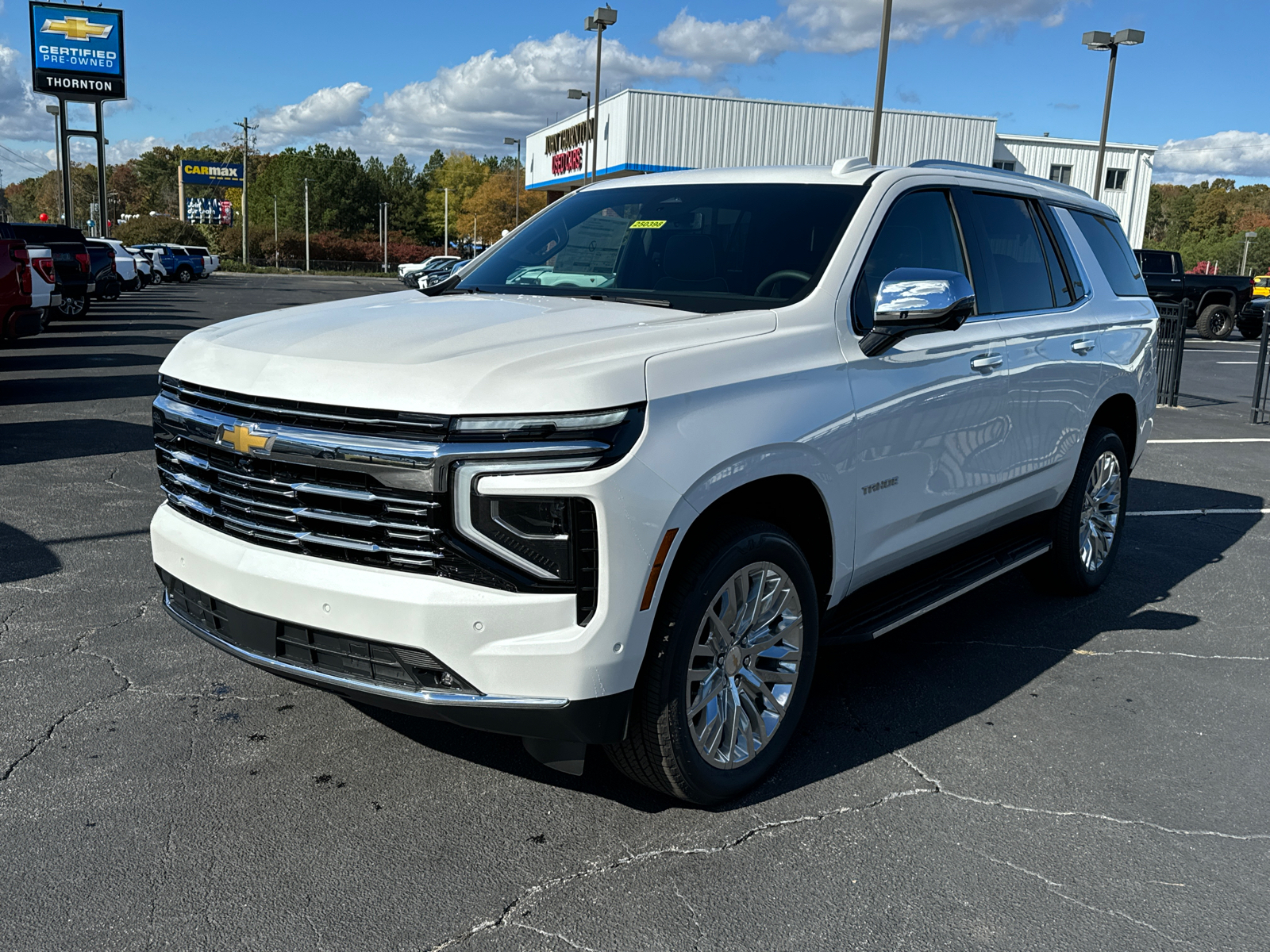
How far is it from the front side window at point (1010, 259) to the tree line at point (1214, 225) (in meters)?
141

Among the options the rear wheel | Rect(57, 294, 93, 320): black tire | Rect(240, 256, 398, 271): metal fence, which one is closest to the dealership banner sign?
Rect(240, 256, 398, 271): metal fence

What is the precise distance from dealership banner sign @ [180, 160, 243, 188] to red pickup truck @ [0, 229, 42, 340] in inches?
4110

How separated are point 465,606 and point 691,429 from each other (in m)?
0.78

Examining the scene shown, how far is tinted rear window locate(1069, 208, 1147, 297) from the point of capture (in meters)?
5.83

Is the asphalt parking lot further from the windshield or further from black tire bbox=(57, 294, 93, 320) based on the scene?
black tire bbox=(57, 294, 93, 320)

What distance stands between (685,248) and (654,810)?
2.15 metres

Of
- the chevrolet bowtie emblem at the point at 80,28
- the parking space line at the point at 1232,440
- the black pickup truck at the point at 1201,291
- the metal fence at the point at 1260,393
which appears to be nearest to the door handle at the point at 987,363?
the parking space line at the point at 1232,440

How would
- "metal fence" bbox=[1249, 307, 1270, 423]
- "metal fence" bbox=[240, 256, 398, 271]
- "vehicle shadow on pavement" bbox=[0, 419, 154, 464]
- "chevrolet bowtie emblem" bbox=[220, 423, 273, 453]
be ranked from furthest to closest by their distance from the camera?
"metal fence" bbox=[240, 256, 398, 271] < "metal fence" bbox=[1249, 307, 1270, 423] < "vehicle shadow on pavement" bbox=[0, 419, 154, 464] < "chevrolet bowtie emblem" bbox=[220, 423, 273, 453]

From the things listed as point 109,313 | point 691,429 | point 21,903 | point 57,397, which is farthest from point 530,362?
point 109,313

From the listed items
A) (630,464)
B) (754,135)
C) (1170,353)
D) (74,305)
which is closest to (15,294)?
(630,464)

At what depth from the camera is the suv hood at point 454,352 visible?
2.81 metres

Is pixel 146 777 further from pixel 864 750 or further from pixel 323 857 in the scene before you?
pixel 864 750

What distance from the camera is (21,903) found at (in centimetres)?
284

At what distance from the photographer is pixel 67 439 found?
9.62 meters
